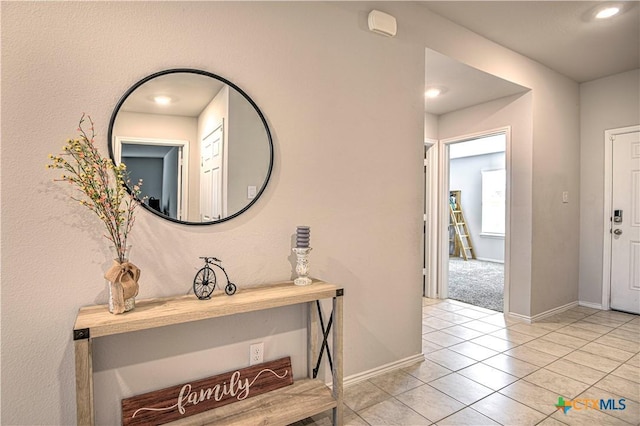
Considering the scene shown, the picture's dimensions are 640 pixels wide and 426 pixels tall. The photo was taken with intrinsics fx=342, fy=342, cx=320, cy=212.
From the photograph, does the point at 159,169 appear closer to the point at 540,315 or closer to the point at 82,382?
the point at 82,382

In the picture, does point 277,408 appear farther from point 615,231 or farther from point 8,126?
point 615,231

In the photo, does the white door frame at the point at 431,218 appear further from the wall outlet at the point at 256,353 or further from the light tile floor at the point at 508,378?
the wall outlet at the point at 256,353

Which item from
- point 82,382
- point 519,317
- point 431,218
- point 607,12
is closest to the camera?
point 82,382

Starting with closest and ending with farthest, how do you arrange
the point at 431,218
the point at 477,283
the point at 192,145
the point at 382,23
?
the point at 192,145, the point at 382,23, the point at 431,218, the point at 477,283

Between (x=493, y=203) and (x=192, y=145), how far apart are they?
7.59 m

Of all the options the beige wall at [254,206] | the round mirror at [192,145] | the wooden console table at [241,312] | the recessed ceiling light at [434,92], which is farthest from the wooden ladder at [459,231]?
the round mirror at [192,145]

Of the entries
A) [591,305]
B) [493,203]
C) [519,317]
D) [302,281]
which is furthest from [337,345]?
[493,203]

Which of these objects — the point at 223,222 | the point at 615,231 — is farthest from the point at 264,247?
the point at 615,231

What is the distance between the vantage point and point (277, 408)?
5.55ft

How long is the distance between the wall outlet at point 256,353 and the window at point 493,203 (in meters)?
7.10

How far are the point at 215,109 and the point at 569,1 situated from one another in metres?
2.68

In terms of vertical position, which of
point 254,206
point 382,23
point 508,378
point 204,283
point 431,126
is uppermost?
point 382,23

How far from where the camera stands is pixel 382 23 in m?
2.32

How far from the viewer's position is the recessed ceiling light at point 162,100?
5.44 ft
